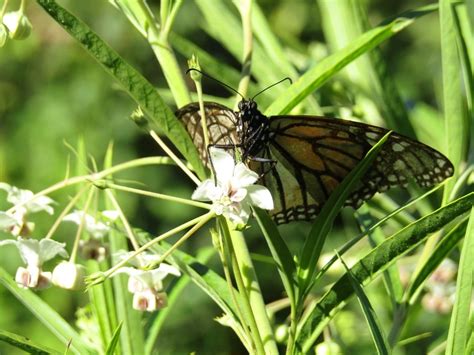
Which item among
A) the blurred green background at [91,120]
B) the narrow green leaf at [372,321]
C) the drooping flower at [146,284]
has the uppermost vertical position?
the blurred green background at [91,120]

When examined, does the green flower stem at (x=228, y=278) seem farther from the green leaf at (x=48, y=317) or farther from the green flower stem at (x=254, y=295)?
the green leaf at (x=48, y=317)

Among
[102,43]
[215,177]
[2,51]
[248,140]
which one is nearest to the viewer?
[102,43]

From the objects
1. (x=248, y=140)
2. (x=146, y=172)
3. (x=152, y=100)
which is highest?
(x=146, y=172)

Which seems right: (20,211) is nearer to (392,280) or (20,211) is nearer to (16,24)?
(16,24)

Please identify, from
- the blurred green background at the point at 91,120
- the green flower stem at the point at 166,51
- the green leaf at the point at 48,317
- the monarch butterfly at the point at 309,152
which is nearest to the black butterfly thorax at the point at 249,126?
the monarch butterfly at the point at 309,152

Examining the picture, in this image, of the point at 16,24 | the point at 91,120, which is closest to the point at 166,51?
the point at 16,24

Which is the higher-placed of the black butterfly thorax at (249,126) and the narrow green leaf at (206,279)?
the black butterfly thorax at (249,126)

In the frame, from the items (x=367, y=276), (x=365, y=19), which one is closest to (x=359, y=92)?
(x=365, y=19)

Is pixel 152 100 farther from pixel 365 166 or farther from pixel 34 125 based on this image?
pixel 34 125
